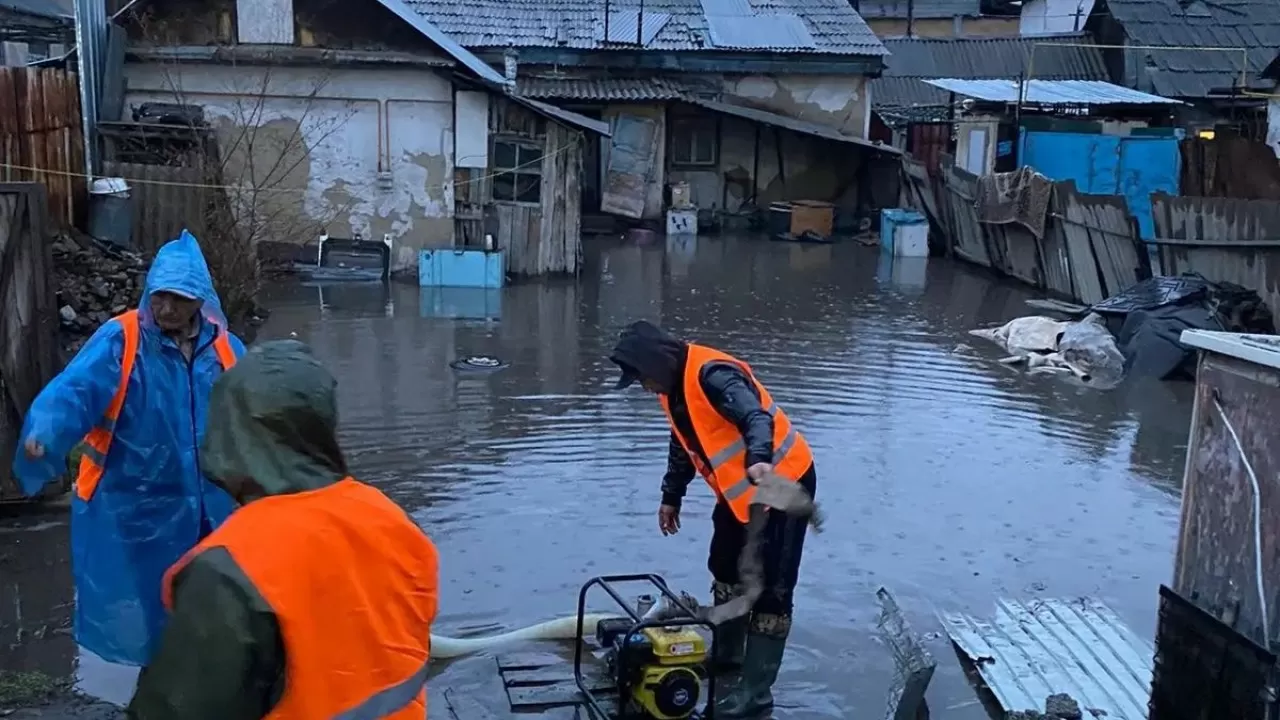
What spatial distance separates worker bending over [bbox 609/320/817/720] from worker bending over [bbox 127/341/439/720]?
2.30 metres

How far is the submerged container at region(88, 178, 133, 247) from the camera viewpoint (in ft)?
35.0

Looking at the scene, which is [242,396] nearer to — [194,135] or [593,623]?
[593,623]

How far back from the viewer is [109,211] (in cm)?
1069

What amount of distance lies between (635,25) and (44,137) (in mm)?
15120

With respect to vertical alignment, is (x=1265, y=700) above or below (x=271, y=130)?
below

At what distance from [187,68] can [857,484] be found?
440 inches

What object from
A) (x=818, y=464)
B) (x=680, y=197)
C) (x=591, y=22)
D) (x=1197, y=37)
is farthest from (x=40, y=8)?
(x=1197, y=37)

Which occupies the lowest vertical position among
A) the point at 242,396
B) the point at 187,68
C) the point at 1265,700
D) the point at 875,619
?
the point at 875,619

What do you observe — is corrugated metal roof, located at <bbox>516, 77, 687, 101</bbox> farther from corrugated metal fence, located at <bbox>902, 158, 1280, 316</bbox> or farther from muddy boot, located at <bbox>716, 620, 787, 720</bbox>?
muddy boot, located at <bbox>716, 620, 787, 720</bbox>

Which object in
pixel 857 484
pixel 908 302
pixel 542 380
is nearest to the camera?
pixel 857 484

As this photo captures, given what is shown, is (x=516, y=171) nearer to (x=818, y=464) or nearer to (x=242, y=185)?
(x=242, y=185)

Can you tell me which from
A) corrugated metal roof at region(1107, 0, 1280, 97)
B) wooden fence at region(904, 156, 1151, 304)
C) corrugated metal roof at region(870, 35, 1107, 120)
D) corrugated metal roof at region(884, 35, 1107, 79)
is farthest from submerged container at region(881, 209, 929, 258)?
corrugated metal roof at region(884, 35, 1107, 79)

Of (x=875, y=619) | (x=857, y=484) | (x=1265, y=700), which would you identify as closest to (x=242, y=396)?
(x=1265, y=700)

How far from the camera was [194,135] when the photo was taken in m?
13.2
